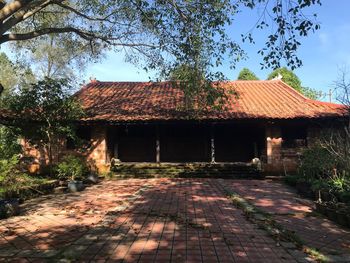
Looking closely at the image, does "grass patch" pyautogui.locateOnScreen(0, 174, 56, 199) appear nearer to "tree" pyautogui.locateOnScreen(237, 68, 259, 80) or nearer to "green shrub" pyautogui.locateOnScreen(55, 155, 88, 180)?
"green shrub" pyautogui.locateOnScreen(55, 155, 88, 180)

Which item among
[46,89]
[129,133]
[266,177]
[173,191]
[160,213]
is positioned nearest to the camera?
[160,213]

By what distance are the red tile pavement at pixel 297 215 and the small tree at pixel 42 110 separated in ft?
22.1

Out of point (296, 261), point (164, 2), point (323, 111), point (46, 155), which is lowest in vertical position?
point (296, 261)

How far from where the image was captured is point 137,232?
6684mm

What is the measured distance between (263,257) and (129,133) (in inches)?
588

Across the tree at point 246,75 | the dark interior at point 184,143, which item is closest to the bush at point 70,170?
the dark interior at point 184,143

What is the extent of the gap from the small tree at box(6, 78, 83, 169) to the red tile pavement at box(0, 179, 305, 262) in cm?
373

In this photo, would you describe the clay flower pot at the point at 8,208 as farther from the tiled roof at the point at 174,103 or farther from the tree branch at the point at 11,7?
the tiled roof at the point at 174,103

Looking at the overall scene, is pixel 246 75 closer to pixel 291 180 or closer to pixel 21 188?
pixel 291 180

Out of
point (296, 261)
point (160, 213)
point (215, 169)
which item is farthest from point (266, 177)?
point (296, 261)

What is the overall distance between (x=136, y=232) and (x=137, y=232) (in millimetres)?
19

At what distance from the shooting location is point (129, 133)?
1984 cm

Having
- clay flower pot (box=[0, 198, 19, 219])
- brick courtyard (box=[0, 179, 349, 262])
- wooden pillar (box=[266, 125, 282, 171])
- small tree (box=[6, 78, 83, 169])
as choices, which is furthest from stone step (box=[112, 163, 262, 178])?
clay flower pot (box=[0, 198, 19, 219])

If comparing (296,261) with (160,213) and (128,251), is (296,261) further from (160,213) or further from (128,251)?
(160,213)
